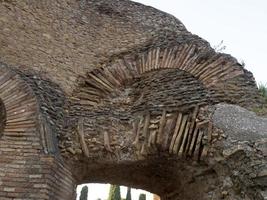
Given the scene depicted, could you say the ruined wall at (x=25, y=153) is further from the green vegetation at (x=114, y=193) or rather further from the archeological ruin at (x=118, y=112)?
the green vegetation at (x=114, y=193)

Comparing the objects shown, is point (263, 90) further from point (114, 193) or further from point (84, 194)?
point (84, 194)

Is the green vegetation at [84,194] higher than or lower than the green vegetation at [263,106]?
higher

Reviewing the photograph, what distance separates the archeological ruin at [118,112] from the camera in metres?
4.79

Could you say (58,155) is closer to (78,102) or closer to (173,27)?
(78,102)

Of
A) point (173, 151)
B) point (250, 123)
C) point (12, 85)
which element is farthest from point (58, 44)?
point (250, 123)

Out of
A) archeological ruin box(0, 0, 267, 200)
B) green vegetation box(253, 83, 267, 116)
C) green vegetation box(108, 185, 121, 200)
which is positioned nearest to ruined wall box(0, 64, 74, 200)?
archeological ruin box(0, 0, 267, 200)

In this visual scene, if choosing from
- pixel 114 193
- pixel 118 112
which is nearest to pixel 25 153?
pixel 118 112

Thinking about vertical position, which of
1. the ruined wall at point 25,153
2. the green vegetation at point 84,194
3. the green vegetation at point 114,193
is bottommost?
the ruined wall at point 25,153

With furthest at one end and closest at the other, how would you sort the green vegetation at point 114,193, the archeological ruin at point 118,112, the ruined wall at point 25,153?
the green vegetation at point 114,193, the archeological ruin at point 118,112, the ruined wall at point 25,153

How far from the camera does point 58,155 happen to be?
16.6 feet

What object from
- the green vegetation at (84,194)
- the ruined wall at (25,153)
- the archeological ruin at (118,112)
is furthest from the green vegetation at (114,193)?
the ruined wall at (25,153)

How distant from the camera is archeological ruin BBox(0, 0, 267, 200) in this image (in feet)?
15.7

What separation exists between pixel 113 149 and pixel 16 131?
122cm

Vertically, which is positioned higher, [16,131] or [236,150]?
[16,131]
